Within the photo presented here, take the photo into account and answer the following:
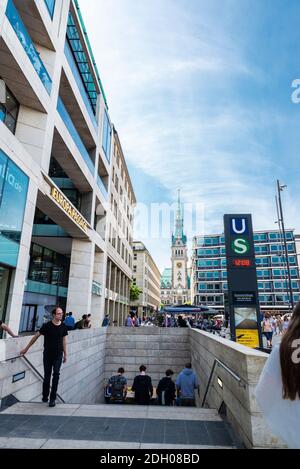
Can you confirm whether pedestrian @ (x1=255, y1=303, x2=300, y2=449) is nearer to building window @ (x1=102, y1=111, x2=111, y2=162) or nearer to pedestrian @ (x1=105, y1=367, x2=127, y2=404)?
pedestrian @ (x1=105, y1=367, x2=127, y2=404)

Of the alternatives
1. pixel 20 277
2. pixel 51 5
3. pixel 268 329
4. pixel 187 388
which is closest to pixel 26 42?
pixel 51 5

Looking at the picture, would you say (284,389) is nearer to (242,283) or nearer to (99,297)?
(242,283)

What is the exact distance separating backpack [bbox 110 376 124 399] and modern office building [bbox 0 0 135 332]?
4393 millimetres

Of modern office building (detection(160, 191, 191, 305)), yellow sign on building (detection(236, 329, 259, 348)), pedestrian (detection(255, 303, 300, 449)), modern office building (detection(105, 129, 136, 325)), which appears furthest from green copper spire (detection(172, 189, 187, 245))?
pedestrian (detection(255, 303, 300, 449))

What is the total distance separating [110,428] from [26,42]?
13497mm

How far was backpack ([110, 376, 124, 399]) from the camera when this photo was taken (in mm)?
8617

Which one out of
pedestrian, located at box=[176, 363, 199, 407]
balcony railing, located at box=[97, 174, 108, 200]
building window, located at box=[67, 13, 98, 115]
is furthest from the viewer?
balcony railing, located at box=[97, 174, 108, 200]

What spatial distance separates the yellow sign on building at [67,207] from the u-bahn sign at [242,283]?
906 cm

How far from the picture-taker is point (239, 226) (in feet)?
51.5

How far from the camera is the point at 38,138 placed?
41.9 ft

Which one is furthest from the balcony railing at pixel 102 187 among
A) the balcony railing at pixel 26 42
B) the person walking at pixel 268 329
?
the person walking at pixel 268 329

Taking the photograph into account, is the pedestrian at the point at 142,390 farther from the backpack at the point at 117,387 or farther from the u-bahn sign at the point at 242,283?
the u-bahn sign at the point at 242,283

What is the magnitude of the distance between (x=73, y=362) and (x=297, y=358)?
1180cm
